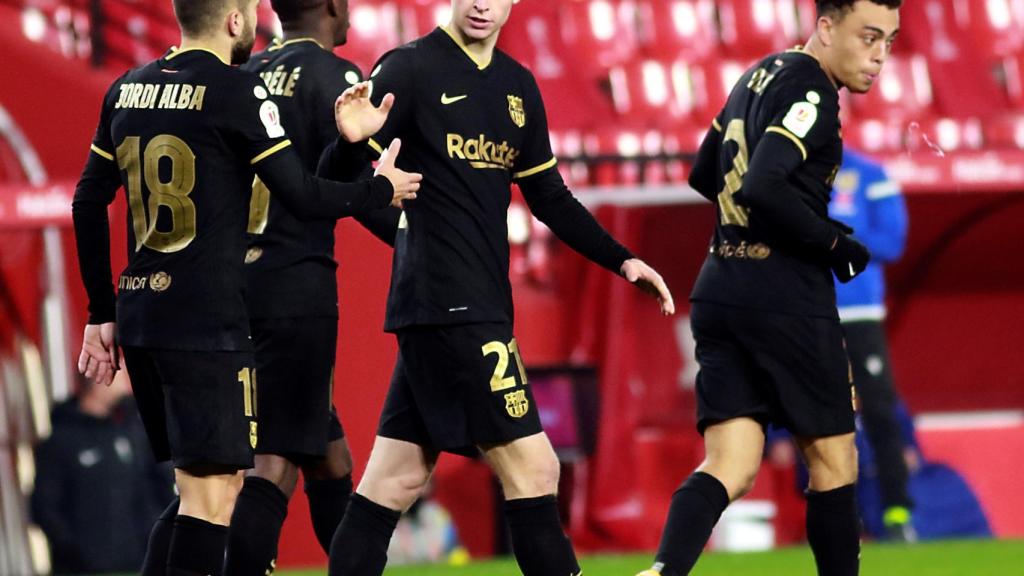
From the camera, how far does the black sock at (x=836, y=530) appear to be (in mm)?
4582

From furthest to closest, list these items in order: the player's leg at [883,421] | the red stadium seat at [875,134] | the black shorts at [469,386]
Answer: the red stadium seat at [875,134] → the player's leg at [883,421] → the black shorts at [469,386]

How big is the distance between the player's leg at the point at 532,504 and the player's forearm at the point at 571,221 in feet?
1.81

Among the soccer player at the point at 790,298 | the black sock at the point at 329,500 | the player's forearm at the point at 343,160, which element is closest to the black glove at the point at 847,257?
the soccer player at the point at 790,298

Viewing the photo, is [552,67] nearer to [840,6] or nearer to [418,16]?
[418,16]

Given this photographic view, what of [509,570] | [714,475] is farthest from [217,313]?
[509,570]

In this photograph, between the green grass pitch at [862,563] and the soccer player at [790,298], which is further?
the green grass pitch at [862,563]

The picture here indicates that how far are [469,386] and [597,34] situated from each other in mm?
9390

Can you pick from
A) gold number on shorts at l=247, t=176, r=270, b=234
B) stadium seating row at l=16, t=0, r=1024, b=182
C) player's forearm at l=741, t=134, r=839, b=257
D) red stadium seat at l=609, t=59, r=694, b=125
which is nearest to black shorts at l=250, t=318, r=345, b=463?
gold number on shorts at l=247, t=176, r=270, b=234

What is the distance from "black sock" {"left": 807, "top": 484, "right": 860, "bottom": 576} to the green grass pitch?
170 centimetres

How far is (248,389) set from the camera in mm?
4027

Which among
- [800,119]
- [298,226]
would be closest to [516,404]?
[298,226]

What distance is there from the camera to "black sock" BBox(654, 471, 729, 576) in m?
4.38

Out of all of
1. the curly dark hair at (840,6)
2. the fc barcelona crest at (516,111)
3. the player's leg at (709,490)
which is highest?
the curly dark hair at (840,6)

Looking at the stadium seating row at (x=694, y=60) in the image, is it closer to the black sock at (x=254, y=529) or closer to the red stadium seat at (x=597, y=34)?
the red stadium seat at (x=597, y=34)
